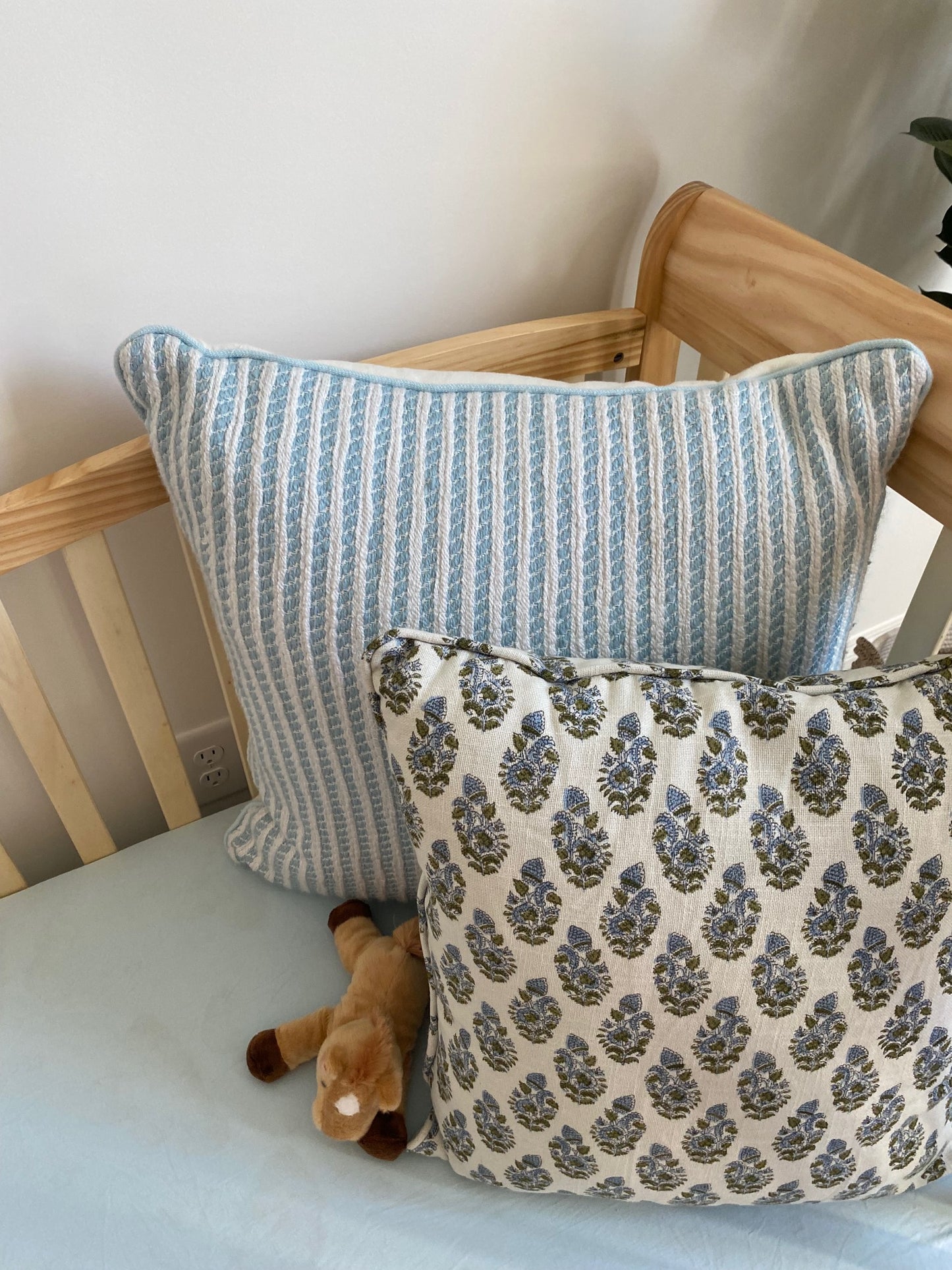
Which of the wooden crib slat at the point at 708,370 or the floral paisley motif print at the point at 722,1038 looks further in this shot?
the wooden crib slat at the point at 708,370

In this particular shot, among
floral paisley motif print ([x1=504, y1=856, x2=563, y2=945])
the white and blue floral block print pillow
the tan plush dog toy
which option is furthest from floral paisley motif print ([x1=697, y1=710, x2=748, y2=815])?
the tan plush dog toy

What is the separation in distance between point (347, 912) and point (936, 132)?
2.80 ft

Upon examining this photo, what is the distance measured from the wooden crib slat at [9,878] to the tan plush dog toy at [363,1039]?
1.09 feet

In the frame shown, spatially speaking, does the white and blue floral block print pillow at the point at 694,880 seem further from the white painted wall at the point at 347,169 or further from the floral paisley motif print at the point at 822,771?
the white painted wall at the point at 347,169

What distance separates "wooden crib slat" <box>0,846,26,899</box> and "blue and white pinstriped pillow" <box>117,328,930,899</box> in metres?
0.47

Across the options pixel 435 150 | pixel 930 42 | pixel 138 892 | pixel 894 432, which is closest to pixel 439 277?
pixel 435 150

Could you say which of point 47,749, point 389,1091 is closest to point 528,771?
point 389,1091

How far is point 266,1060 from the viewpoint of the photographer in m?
0.76

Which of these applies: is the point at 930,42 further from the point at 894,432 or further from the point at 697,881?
the point at 697,881

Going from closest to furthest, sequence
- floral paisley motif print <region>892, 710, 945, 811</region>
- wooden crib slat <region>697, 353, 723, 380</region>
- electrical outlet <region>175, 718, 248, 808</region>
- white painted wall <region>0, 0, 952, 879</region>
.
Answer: floral paisley motif print <region>892, 710, 945, 811</region> < white painted wall <region>0, 0, 952, 879</region> < wooden crib slat <region>697, 353, 723, 380</region> < electrical outlet <region>175, 718, 248, 808</region>

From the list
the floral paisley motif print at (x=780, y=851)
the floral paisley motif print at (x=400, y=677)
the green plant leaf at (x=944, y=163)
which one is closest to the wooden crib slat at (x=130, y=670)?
the floral paisley motif print at (x=400, y=677)

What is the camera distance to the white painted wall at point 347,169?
0.65m

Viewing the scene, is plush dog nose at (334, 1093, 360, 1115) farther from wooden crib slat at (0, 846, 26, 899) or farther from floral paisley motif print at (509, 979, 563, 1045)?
wooden crib slat at (0, 846, 26, 899)

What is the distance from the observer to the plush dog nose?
70 cm
